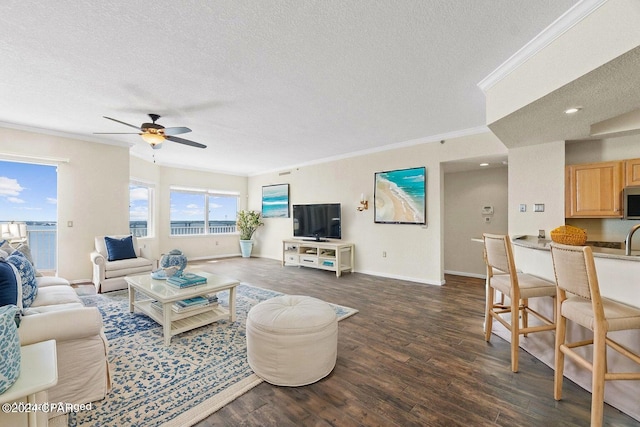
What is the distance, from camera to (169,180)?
7.03m

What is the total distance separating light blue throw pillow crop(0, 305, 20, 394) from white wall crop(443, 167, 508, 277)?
240 inches

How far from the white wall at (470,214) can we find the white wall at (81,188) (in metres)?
6.68

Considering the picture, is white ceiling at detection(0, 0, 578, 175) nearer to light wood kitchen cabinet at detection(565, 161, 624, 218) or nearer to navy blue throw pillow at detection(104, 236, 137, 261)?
light wood kitchen cabinet at detection(565, 161, 624, 218)

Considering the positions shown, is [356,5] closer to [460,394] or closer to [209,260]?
[460,394]

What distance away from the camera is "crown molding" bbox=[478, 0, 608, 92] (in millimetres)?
1712

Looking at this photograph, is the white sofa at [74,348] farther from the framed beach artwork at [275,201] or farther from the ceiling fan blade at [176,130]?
the framed beach artwork at [275,201]

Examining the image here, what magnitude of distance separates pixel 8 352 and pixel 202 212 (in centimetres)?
710

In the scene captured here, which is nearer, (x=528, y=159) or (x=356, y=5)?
(x=356, y=5)

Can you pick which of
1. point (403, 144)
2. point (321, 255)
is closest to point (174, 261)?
point (321, 255)

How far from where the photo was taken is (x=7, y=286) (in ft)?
5.79

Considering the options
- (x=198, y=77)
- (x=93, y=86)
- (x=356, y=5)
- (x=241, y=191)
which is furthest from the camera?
(x=241, y=191)

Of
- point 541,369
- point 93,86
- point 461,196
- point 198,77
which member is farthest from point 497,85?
point 93,86

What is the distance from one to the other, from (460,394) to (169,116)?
4.44 meters

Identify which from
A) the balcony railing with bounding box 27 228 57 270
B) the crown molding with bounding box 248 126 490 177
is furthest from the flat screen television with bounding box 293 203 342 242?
the balcony railing with bounding box 27 228 57 270
